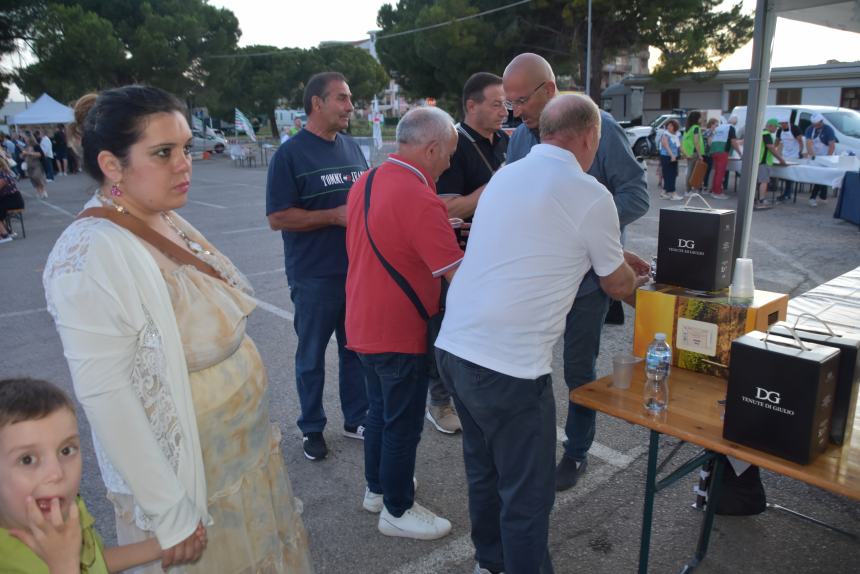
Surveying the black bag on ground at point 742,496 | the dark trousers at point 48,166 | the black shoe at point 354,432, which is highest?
the dark trousers at point 48,166

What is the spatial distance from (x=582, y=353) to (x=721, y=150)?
12.1 m

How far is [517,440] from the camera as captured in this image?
2146mm

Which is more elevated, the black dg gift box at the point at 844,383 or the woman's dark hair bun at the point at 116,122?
the woman's dark hair bun at the point at 116,122

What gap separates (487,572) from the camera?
2.54 metres

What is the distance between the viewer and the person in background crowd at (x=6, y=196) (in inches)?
401

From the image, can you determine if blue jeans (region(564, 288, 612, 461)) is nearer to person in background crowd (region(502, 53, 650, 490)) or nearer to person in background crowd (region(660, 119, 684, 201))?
person in background crowd (region(502, 53, 650, 490))

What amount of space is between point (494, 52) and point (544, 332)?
3000 centimetres

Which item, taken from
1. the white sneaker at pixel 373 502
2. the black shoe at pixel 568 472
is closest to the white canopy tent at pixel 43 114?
the white sneaker at pixel 373 502

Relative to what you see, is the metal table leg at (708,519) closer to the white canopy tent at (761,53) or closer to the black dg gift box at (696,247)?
the black dg gift box at (696,247)

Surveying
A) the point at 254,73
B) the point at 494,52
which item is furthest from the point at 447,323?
the point at 254,73

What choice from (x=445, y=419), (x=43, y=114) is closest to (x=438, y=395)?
(x=445, y=419)

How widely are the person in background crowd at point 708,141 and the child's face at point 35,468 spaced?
47.7 feet

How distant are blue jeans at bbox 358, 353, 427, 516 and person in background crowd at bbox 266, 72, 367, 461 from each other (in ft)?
2.43

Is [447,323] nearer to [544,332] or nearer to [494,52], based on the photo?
[544,332]
